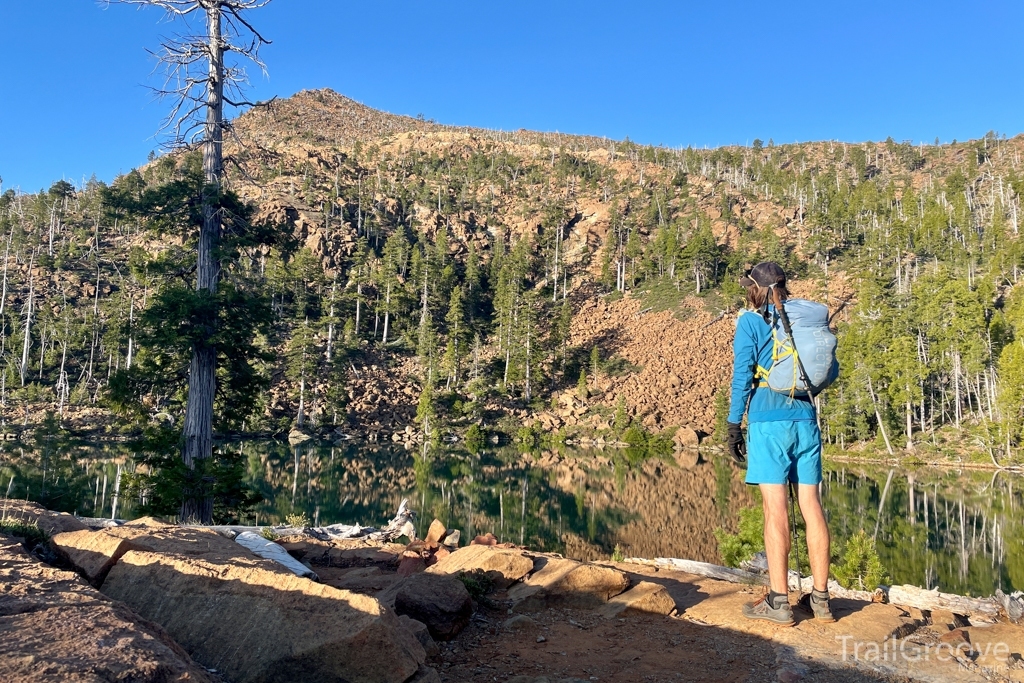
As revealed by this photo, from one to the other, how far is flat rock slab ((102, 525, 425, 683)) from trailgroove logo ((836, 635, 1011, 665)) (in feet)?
7.22

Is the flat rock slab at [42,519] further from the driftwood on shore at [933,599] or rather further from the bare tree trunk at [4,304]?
the bare tree trunk at [4,304]

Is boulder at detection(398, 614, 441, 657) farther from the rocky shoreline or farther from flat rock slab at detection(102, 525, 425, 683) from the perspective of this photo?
flat rock slab at detection(102, 525, 425, 683)

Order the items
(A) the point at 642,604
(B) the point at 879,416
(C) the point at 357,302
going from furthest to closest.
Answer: (C) the point at 357,302
(B) the point at 879,416
(A) the point at 642,604

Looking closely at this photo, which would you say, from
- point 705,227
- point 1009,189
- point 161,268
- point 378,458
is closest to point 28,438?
point 378,458

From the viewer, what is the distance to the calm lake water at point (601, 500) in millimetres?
12750

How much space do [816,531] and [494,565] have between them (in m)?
2.51

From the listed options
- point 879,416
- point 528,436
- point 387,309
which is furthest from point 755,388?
point 387,309

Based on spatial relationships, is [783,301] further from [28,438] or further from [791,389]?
[28,438]

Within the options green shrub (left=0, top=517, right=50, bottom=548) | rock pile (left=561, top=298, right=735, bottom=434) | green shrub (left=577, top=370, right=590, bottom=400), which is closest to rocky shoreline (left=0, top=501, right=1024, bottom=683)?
green shrub (left=0, top=517, right=50, bottom=548)

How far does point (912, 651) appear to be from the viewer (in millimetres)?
3283

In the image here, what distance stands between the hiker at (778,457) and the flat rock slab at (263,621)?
2056mm

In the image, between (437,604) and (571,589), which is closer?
(437,604)

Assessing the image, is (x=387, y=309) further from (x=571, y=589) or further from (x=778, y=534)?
(x=778, y=534)

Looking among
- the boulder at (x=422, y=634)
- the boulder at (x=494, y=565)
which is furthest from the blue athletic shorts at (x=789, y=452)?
the boulder at (x=494, y=565)
